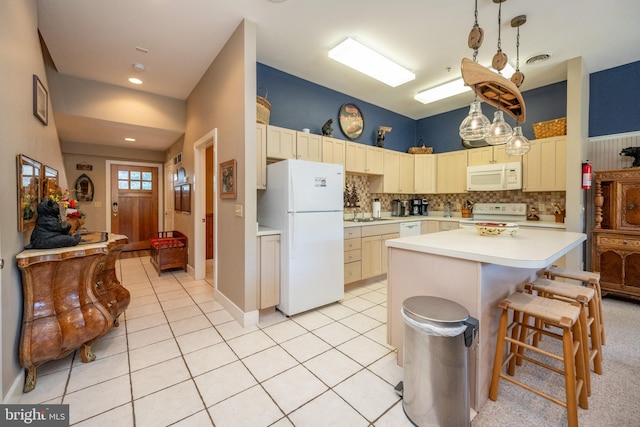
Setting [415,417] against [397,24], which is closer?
[415,417]

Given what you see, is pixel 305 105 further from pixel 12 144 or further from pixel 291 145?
pixel 12 144

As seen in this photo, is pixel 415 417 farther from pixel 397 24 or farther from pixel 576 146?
pixel 576 146

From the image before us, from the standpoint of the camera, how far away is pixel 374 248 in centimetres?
390

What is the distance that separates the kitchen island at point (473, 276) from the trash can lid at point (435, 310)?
0.14 meters

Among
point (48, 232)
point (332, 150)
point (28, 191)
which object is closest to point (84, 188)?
point (28, 191)

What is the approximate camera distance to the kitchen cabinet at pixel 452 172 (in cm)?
464

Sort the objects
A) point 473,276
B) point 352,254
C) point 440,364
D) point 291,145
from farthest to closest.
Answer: point 352,254
point 291,145
point 473,276
point 440,364

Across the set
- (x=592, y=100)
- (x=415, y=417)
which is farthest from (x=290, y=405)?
(x=592, y=100)

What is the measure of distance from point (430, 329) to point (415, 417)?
54 centimetres

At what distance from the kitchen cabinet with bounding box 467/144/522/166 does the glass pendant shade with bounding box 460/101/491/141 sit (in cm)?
245

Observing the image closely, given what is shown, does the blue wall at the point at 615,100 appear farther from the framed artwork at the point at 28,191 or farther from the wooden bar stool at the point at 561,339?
the framed artwork at the point at 28,191

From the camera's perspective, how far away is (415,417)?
4.80ft

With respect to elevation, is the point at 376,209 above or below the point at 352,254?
above

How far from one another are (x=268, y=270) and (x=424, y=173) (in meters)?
Answer: 3.67
